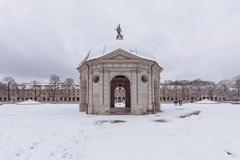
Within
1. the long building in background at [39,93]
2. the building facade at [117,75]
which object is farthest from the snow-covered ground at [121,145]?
the long building in background at [39,93]

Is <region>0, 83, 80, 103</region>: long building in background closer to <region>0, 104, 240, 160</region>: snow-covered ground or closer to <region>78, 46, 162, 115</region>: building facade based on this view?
<region>78, 46, 162, 115</region>: building facade

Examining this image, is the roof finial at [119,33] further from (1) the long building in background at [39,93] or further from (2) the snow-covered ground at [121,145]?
(1) the long building in background at [39,93]

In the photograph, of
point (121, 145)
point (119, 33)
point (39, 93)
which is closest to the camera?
point (121, 145)

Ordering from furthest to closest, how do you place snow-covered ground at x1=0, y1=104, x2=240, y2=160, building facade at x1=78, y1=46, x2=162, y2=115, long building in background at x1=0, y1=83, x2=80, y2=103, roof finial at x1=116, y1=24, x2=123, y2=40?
long building in background at x1=0, y1=83, x2=80, y2=103
roof finial at x1=116, y1=24, x2=123, y2=40
building facade at x1=78, y1=46, x2=162, y2=115
snow-covered ground at x1=0, y1=104, x2=240, y2=160

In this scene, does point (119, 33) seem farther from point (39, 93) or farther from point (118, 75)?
point (39, 93)

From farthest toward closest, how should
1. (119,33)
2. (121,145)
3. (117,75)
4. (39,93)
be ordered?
(39,93) < (119,33) < (117,75) < (121,145)

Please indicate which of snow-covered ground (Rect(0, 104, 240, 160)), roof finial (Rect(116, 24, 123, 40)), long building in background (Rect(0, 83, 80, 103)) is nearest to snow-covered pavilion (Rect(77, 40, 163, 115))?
roof finial (Rect(116, 24, 123, 40))

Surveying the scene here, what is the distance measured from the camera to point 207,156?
965 cm

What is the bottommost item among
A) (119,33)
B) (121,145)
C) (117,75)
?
(121,145)

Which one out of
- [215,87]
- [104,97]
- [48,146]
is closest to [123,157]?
[48,146]

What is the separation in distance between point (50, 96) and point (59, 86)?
20.2ft

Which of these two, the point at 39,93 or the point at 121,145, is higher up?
the point at 39,93

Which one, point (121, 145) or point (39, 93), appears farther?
point (39, 93)

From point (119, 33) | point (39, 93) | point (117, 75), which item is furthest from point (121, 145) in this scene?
point (39, 93)
